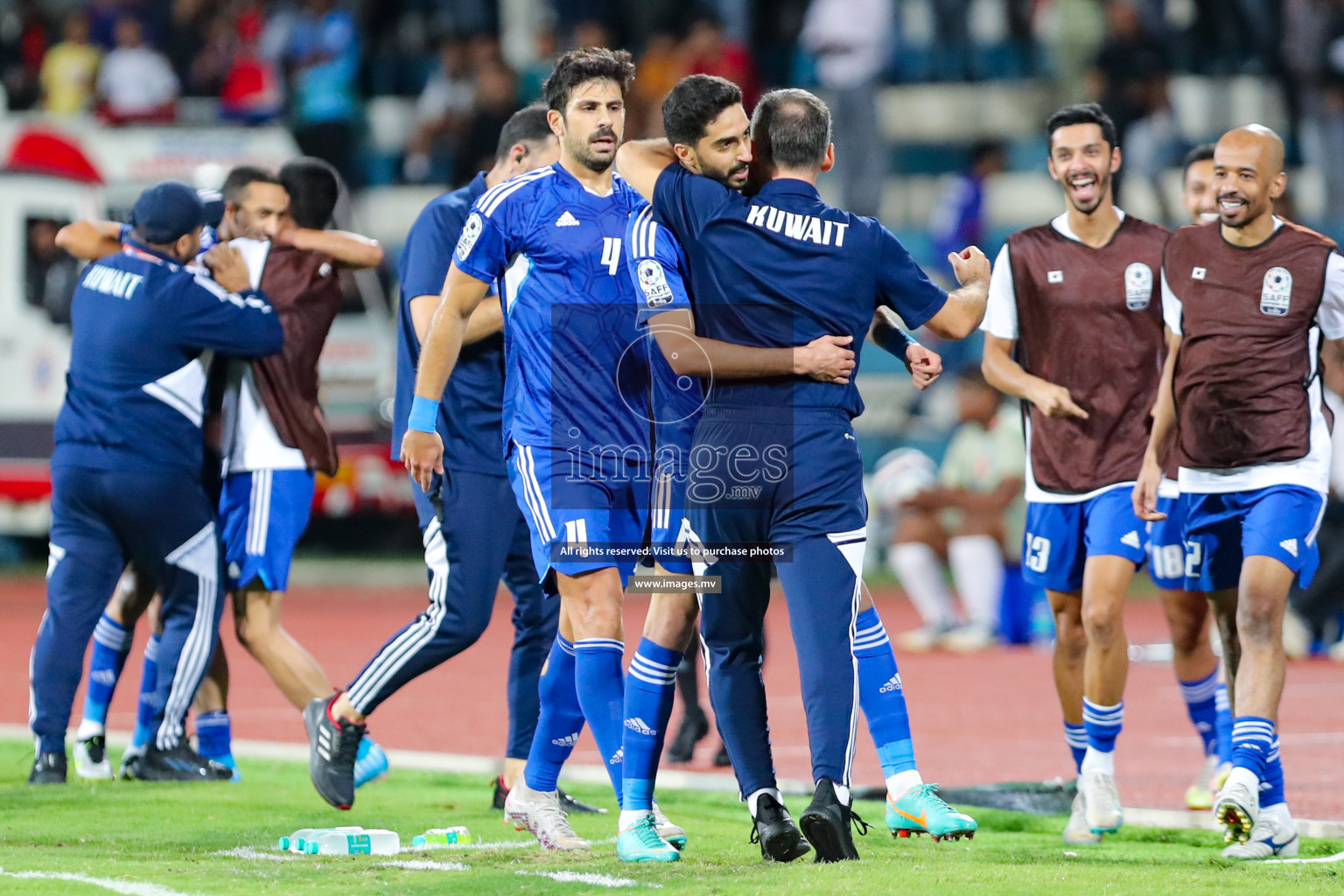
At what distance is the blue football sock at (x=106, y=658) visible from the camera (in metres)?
8.82

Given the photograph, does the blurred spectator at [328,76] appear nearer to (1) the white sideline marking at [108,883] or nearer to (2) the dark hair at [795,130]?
(2) the dark hair at [795,130]

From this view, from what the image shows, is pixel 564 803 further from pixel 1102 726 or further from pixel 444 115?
pixel 444 115

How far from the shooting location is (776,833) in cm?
610

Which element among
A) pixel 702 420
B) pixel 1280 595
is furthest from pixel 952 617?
pixel 702 420

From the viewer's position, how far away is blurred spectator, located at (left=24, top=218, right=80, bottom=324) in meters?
20.0

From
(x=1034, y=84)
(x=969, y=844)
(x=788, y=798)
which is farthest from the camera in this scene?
(x=1034, y=84)

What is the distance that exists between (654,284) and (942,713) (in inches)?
237

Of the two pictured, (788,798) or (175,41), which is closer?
(788,798)

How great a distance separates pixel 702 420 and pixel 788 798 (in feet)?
8.35

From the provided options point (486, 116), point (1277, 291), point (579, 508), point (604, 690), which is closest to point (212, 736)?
point (604, 690)

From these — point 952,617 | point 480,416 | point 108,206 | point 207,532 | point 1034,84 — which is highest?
point 1034,84

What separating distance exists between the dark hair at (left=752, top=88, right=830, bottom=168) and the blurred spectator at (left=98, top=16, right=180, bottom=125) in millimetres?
18331

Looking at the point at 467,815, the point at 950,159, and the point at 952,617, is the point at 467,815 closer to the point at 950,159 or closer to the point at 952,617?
the point at 952,617

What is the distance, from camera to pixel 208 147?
20.7 m
